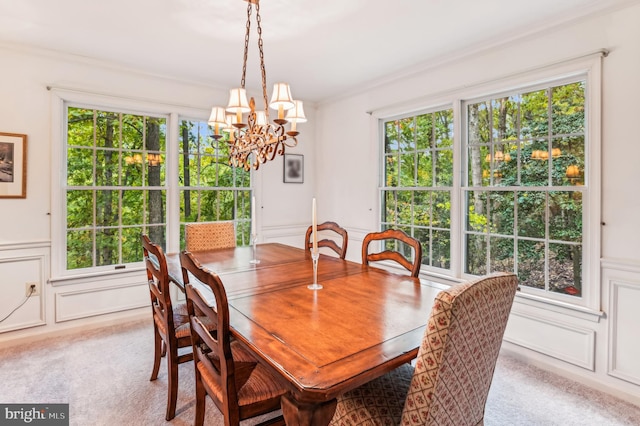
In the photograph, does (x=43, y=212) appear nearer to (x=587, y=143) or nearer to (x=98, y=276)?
(x=98, y=276)

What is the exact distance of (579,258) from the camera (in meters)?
2.46

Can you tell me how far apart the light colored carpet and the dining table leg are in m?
1.12

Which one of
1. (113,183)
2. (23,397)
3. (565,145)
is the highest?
(565,145)

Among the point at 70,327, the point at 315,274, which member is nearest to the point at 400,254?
the point at 315,274

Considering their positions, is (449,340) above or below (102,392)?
above

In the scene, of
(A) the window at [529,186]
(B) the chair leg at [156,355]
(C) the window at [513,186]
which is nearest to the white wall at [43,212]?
(B) the chair leg at [156,355]

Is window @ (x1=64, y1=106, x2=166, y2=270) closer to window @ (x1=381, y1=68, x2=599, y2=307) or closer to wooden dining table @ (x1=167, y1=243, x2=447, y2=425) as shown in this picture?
wooden dining table @ (x1=167, y1=243, x2=447, y2=425)

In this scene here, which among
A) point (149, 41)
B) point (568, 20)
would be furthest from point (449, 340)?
point (149, 41)

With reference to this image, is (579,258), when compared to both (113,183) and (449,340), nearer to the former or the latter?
(449,340)

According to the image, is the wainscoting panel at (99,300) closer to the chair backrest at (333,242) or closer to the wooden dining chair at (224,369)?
the chair backrest at (333,242)

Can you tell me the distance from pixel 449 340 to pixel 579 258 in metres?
2.10

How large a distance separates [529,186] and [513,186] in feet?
0.39

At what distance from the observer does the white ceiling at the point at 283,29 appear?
2283 millimetres

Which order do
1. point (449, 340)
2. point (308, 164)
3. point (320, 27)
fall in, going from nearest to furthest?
point (449, 340), point (320, 27), point (308, 164)
